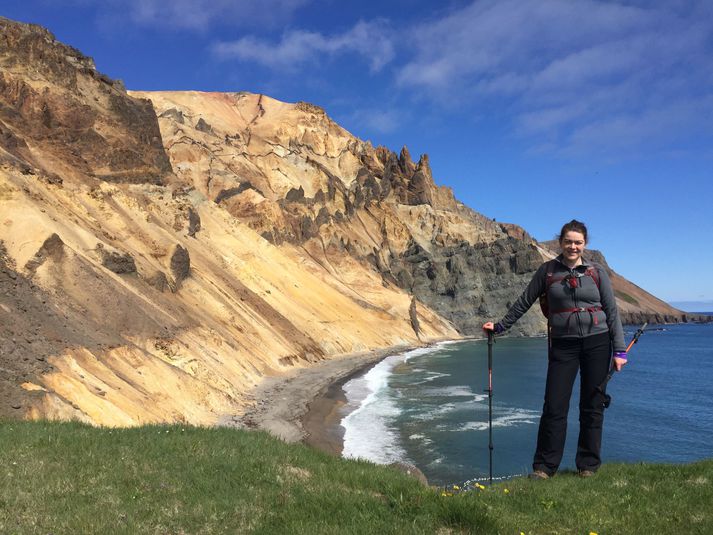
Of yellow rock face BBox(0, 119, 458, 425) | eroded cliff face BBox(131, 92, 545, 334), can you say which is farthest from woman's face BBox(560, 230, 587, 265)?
eroded cliff face BBox(131, 92, 545, 334)

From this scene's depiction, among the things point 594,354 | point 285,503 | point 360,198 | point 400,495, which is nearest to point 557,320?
point 594,354

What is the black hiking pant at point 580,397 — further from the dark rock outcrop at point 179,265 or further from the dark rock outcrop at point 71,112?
the dark rock outcrop at point 71,112

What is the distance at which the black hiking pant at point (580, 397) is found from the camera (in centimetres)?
816

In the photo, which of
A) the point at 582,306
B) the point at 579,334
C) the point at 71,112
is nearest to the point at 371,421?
the point at 579,334

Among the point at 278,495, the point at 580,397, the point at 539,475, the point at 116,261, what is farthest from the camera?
the point at 116,261

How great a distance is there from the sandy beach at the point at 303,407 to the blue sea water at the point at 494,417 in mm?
1013

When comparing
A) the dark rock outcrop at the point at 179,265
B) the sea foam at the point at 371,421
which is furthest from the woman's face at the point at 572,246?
the dark rock outcrop at the point at 179,265

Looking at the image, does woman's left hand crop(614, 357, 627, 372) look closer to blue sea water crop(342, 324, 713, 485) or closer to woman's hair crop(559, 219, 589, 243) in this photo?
Result: woman's hair crop(559, 219, 589, 243)

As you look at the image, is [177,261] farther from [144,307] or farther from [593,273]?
[593,273]

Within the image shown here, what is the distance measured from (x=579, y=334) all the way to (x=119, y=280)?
32.0 meters

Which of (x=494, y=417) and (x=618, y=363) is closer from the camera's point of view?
(x=618, y=363)

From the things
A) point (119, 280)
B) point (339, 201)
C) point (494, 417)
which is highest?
point (339, 201)

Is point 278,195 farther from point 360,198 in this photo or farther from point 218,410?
point 218,410

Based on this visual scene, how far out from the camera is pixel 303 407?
34.2 meters
